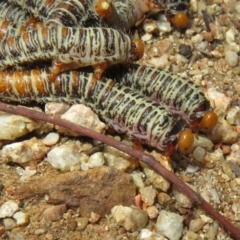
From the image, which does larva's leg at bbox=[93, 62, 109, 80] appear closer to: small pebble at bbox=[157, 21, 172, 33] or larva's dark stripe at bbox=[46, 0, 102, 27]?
larva's dark stripe at bbox=[46, 0, 102, 27]

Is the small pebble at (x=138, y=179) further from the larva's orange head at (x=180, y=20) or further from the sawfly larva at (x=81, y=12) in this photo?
the larva's orange head at (x=180, y=20)

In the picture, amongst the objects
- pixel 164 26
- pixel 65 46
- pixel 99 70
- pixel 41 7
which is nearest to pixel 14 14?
pixel 41 7

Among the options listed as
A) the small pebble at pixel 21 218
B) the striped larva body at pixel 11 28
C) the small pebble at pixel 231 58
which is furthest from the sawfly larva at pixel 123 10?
the small pebble at pixel 21 218

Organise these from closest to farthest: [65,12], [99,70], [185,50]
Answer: [99,70]
[65,12]
[185,50]

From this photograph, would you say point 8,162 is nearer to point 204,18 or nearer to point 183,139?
point 183,139

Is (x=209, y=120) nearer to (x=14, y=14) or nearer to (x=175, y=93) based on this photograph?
(x=175, y=93)
